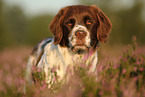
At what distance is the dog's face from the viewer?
143 inches

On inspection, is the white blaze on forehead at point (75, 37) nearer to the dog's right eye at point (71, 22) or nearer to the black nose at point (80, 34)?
the black nose at point (80, 34)

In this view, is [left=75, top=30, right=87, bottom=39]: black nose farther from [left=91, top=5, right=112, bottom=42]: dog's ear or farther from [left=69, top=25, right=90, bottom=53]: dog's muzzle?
[left=91, top=5, right=112, bottom=42]: dog's ear

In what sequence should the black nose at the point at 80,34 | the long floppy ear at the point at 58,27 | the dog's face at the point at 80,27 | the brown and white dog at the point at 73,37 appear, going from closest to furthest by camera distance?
the black nose at the point at 80,34
the dog's face at the point at 80,27
the brown and white dog at the point at 73,37
the long floppy ear at the point at 58,27

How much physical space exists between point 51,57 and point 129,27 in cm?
2238

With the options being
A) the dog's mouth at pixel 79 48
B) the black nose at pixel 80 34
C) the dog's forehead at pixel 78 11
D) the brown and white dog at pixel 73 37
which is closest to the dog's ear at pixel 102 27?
the brown and white dog at pixel 73 37

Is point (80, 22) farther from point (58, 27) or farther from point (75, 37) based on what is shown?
point (58, 27)

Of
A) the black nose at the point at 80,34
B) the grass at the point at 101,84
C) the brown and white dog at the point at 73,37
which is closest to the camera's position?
the grass at the point at 101,84

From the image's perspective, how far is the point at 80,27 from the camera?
3629mm

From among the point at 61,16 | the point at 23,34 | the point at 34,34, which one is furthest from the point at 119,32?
the point at 23,34

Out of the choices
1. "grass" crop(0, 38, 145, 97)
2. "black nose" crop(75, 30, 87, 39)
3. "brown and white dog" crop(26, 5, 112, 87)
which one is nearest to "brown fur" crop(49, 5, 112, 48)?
"brown and white dog" crop(26, 5, 112, 87)

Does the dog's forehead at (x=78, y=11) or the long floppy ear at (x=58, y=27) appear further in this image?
the long floppy ear at (x=58, y=27)

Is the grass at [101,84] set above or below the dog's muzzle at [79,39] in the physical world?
below

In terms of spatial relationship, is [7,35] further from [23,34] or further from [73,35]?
[23,34]

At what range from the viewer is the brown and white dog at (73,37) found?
3779 millimetres
